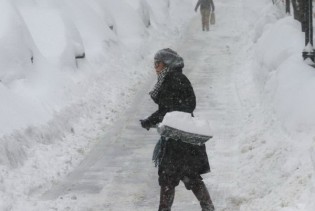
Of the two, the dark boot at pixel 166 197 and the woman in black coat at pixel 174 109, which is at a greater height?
the woman in black coat at pixel 174 109

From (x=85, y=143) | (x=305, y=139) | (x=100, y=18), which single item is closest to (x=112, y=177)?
(x=85, y=143)

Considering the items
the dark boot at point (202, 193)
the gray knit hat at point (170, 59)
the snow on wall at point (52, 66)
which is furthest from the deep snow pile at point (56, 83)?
the gray knit hat at point (170, 59)

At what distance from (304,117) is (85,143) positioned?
3846 mm

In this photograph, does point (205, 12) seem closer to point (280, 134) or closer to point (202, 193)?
point (280, 134)

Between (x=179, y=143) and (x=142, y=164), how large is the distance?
3.17 meters

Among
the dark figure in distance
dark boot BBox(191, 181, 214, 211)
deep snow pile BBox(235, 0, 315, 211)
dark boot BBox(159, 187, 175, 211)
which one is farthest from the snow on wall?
the dark figure in distance

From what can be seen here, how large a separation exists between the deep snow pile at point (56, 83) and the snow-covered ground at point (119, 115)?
0.03 m

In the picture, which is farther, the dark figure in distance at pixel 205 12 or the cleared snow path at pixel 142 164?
the dark figure in distance at pixel 205 12

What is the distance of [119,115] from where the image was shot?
37.7 feet

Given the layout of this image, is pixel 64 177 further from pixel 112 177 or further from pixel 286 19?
pixel 286 19

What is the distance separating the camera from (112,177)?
26.4ft

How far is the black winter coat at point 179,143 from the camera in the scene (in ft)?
17.9

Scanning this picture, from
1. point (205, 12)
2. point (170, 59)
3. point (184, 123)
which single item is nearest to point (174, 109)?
point (184, 123)

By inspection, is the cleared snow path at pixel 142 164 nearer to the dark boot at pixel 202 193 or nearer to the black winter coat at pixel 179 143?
the dark boot at pixel 202 193
